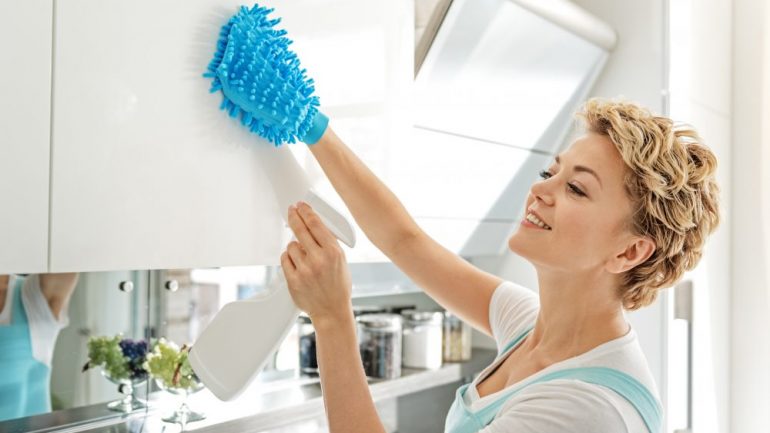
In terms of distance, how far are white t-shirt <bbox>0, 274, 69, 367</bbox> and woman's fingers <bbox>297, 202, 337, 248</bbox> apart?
511mm

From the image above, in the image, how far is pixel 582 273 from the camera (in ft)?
3.68

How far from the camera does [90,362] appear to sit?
1345mm

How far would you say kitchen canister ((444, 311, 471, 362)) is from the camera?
79.8 inches

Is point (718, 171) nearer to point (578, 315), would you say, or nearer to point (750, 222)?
point (750, 222)

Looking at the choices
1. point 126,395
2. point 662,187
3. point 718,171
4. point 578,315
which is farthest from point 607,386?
point 718,171

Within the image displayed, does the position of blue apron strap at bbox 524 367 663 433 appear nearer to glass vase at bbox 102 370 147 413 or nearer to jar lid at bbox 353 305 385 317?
glass vase at bbox 102 370 147 413

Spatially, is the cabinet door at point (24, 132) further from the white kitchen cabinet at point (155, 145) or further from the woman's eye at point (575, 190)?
the woman's eye at point (575, 190)

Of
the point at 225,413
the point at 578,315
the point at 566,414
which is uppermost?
the point at 578,315

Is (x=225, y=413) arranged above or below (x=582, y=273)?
below

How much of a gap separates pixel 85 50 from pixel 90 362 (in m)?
0.63

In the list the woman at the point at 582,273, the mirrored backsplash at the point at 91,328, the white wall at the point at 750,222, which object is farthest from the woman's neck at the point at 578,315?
the white wall at the point at 750,222

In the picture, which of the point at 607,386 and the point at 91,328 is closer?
the point at 607,386

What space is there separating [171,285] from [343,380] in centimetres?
60

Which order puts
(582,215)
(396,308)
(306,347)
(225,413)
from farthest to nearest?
(396,308) → (306,347) → (225,413) → (582,215)
